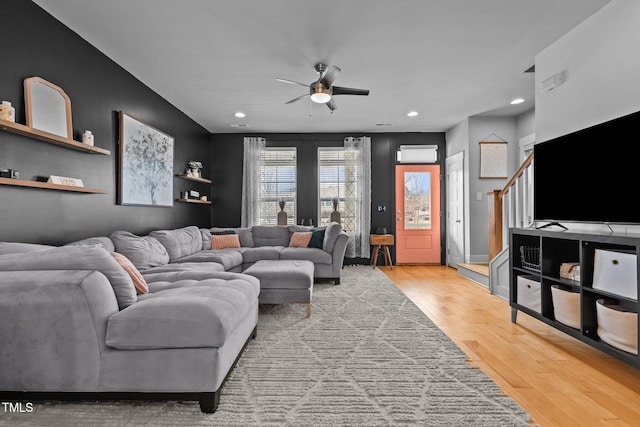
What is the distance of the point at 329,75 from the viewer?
11.2 ft

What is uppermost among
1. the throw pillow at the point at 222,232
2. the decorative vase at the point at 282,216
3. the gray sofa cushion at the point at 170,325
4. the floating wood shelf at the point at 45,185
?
the floating wood shelf at the point at 45,185

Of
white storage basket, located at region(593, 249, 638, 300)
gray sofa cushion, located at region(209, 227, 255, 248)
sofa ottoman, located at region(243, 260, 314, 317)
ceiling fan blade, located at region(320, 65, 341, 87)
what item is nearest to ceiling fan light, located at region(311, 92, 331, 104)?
ceiling fan blade, located at region(320, 65, 341, 87)

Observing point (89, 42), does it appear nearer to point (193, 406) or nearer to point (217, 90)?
point (217, 90)

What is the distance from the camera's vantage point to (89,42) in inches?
124

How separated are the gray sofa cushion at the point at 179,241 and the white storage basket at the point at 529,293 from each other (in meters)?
3.78

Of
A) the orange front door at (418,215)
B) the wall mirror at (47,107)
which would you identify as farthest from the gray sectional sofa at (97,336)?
the orange front door at (418,215)

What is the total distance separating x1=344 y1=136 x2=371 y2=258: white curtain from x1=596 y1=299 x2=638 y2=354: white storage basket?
450cm

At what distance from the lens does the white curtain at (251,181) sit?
663 centimetres

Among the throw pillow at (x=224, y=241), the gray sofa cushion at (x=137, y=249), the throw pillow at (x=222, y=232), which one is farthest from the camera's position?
the throw pillow at (x=222, y=232)

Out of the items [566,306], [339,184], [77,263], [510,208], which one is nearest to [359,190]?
[339,184]

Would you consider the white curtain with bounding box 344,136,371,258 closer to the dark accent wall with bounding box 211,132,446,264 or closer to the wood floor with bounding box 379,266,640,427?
the dark accent wall with bounding box 211,132,446,264

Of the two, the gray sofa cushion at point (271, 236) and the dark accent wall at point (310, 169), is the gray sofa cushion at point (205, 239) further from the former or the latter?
the dark accent wall at point (310, 169)

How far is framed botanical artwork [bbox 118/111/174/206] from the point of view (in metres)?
3.69

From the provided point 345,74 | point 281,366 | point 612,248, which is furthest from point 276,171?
point 612,248
